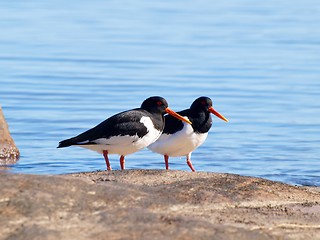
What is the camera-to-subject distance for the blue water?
12039mm

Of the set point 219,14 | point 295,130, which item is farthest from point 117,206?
point 219,14

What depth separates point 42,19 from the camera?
83.7 ft

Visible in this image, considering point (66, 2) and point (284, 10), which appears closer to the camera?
point (284, 10)

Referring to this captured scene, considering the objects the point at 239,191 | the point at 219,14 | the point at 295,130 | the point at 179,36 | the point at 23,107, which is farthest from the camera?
the point at 219,14

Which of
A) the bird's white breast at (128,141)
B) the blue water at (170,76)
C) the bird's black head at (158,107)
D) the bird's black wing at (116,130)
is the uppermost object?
the bird's black head at (158,107)

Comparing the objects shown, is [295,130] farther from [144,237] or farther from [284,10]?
[284,10]

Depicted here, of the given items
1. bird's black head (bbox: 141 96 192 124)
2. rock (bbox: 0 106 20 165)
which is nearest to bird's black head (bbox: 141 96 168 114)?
bird's black head (bbox: 141 96 192 124)

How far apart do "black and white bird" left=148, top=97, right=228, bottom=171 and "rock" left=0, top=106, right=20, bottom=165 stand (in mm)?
1826

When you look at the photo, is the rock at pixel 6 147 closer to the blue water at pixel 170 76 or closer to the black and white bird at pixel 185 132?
the blue water at pixel 170 76

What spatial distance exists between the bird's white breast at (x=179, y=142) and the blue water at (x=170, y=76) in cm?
114

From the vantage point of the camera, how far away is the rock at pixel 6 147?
1114cm

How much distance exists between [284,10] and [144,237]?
24.3 meters

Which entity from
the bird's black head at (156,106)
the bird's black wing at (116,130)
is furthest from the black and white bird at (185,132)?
the bird's black wing at (116,130)

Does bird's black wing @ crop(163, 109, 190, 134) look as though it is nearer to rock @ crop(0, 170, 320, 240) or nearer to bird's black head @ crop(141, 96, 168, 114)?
bird's black head @ crop(141, 96, 168, 114)
